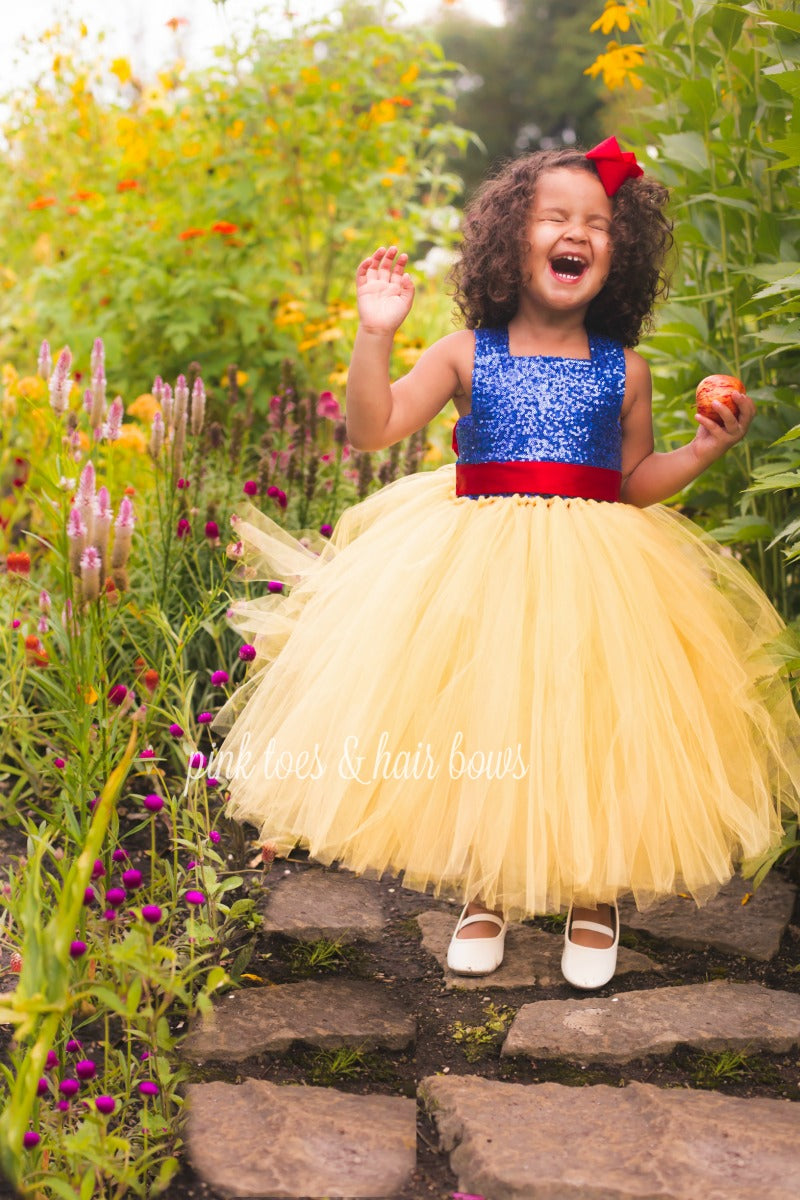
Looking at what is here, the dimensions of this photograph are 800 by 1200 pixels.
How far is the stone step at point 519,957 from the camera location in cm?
192

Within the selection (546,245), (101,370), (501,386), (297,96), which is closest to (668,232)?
(546,245)

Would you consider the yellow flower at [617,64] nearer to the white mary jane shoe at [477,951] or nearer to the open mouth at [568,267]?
the open mouth at [568,267]

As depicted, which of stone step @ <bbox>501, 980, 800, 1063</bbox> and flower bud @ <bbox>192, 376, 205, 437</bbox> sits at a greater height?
flower bud @ <bbox>192, 376, 205, 437</bbox>

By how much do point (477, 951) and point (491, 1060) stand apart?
26 centimetres

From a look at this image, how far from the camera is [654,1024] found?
1.73 metres

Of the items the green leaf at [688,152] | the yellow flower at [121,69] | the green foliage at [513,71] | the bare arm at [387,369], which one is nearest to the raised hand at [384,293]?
the bare arm at [387,369]

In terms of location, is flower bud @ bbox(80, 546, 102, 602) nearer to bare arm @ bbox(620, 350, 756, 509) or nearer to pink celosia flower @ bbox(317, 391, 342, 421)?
bare arm @ bbox(620, 350, 756, 509)

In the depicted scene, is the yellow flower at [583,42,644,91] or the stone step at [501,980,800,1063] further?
the yellow flower at [583,42,644,91]

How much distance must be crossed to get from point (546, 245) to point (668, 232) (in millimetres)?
343

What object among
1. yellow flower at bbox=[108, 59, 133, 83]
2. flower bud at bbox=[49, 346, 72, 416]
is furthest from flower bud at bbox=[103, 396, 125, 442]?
yellow flower at bbox=[108, 59, 133, 83]

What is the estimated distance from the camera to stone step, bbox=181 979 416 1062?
1.63 m

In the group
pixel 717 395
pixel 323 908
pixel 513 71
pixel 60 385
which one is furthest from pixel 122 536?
pixel 513 71

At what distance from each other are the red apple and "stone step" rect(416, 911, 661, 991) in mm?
983

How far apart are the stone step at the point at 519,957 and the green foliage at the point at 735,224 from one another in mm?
791
